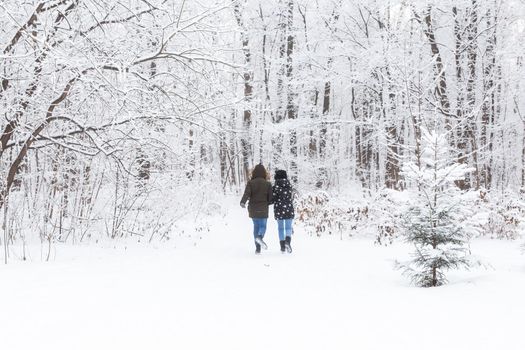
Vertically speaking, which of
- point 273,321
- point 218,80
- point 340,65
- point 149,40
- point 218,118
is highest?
point 340,65

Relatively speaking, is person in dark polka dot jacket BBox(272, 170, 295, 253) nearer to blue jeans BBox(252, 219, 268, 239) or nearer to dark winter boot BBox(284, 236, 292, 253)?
dark winter boot BBox(284, 236, 292, 253)

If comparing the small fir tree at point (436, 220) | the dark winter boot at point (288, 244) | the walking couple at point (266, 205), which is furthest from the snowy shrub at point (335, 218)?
the small fir tree at point (436, 220)

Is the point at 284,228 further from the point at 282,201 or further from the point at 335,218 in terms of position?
the point at 335,218

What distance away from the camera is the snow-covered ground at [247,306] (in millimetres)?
3494

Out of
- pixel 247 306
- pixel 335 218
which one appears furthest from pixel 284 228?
pixel 247 306

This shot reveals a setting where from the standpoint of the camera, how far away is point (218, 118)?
7.85 metres

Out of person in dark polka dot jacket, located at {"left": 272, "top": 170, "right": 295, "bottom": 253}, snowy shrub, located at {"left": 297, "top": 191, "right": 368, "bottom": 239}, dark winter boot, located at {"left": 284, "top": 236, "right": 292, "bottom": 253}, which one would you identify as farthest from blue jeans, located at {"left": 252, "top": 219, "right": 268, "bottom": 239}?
snowy shrub, located at {"left": 297, "top": 191, "right": 368, "bottom": 239}

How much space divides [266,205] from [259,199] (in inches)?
7.3

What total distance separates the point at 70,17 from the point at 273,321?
212 inches

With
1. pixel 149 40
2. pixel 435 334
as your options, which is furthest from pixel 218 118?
pixel 435 334

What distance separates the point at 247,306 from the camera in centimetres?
454

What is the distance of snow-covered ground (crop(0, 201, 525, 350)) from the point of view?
349cm

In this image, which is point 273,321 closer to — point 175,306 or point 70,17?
point 175,306

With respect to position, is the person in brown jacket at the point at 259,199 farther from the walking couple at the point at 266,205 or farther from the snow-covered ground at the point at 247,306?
the snow-covered ground at the point at 247,306
